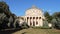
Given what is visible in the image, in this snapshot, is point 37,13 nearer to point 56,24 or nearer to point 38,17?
point 38,17

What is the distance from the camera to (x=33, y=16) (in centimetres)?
8975

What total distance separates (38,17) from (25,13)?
7.52 metres

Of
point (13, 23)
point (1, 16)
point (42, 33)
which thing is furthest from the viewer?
point (13, 23)

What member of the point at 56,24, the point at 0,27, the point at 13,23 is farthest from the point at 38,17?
the point at 0,27

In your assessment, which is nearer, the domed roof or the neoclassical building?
the neoclassical building

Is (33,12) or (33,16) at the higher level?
(33,12)

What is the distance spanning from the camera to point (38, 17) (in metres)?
Answer: 88.8

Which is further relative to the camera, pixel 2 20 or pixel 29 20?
pixel 29 20

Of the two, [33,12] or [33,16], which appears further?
[33,16]

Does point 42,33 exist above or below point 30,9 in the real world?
below

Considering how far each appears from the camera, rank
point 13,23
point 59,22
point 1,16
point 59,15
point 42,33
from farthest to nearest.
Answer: point 13,23
point 59,15
point 59,22
point 1,16
point 42,33

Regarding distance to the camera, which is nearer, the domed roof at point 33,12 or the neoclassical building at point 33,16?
the neoclassical building at point 33,16

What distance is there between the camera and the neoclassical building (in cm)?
8831

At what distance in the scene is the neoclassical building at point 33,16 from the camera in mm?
88312
